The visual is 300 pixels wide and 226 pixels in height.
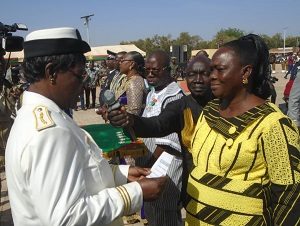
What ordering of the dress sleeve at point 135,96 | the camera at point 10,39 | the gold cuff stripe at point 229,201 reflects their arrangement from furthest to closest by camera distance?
the dress sleeve at point 135,96 → the camera at point 10,39 → the gold cuff stripe at point 229,201

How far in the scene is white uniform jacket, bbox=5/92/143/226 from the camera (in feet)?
4.72

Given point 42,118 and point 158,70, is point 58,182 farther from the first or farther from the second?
point 158,70

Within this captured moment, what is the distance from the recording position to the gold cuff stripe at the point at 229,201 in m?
1.94

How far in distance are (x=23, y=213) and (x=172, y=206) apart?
6.73 ft

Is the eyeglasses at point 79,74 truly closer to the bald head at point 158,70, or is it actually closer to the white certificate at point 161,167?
the white certificate at point 161,167

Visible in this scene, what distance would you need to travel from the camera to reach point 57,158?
1.46 meters

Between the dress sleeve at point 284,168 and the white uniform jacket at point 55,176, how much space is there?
0.69m

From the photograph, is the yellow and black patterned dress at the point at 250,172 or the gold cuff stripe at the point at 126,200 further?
the yellow and black patterned dress at the point at 250,172

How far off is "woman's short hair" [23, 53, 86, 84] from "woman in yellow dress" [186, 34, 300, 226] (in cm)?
90

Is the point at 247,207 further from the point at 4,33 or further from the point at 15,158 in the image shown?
the point at 4,33

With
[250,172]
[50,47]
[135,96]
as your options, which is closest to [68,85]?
[50,47]

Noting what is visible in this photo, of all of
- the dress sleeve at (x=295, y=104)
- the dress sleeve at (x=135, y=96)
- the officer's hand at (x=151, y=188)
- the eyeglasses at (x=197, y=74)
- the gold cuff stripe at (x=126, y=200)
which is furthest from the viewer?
the dress sleeve at (x=135, y=96)

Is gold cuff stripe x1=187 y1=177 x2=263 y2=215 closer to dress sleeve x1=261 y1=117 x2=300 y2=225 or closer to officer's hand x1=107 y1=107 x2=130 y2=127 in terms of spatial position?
dress sleeve x1=261 y1=117 x2=300 y2=225

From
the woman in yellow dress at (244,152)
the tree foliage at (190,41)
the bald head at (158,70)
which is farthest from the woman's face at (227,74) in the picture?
the tree foliage at (190,41)
